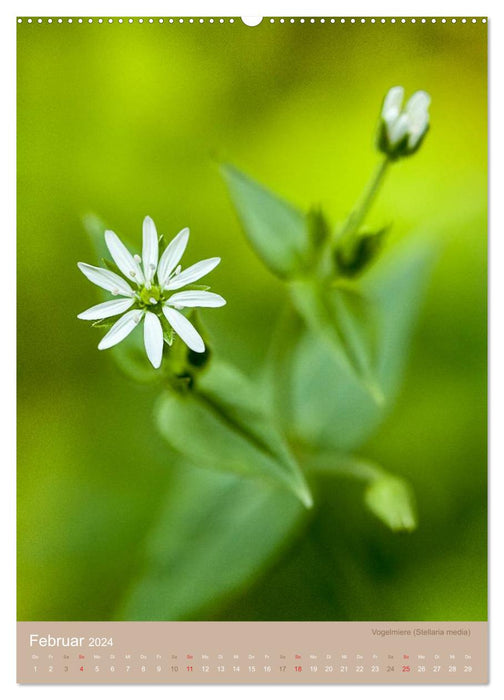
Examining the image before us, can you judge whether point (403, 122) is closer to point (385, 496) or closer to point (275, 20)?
point (275, 20)

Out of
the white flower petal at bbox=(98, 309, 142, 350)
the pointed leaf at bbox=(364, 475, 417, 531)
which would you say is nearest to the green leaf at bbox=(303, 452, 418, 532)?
the pointed leaf at bbox=(364, 475, 417, 531)

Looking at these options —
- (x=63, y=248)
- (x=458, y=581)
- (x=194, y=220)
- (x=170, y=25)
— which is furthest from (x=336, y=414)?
(x=170, y=25)

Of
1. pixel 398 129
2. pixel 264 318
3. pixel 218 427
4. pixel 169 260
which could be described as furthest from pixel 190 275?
pixel 264 318

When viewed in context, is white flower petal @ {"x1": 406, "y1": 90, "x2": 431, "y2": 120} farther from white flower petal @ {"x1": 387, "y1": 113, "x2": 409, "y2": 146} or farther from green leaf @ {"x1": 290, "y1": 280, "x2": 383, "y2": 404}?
Answer: green leaf @ {"x1": 290, "y1": 280, "x2": 383, "y2": 404}

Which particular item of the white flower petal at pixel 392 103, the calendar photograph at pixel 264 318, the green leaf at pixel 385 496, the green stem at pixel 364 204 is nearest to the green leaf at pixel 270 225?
the calendar photograph at pixel 264 318

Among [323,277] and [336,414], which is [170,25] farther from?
[336,414]
